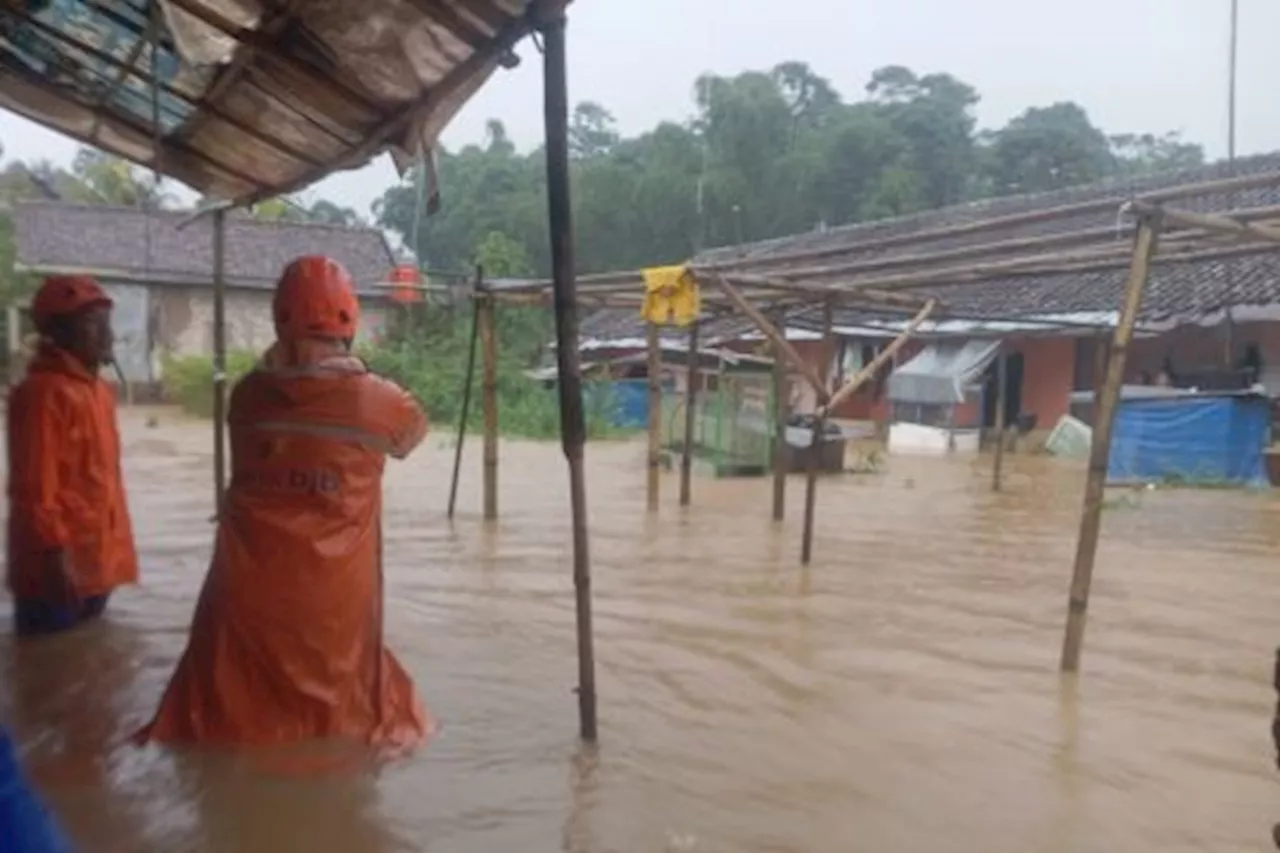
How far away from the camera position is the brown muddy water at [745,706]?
11.9 feet

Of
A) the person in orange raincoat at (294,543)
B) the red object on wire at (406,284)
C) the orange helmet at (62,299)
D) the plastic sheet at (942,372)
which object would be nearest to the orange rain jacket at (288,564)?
the person in orange raincoat at (294,543)

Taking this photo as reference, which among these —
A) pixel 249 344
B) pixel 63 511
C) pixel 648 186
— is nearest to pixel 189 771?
pixel 63 511

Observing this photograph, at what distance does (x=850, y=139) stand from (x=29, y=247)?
2176 centimetres

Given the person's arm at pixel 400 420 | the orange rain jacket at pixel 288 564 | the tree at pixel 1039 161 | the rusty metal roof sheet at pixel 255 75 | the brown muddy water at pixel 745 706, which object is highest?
the tree at pixel 1039 161

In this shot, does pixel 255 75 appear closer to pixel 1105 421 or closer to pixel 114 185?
pixel 1105 421

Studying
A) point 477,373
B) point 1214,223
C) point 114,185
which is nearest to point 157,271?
point 114,185

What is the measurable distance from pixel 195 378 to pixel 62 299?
22.0 meters

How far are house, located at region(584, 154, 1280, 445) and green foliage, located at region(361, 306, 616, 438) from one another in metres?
3.41

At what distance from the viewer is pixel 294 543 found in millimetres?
3617

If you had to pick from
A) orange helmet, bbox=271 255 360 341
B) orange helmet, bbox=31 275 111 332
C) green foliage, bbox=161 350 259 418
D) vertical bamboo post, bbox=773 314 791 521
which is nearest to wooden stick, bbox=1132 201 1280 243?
orange helmet, bbox=271 255 360 341

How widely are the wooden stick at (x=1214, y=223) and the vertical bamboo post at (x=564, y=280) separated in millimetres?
2602

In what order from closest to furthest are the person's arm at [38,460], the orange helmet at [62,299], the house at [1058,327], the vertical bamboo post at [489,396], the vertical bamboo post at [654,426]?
1. the person's arm at [38,460]
2. the orange helmet at [62,299]
3. the vertical bamboo post at [489,396]
4. the vertical bamboo post at [654,426]
5. the house at [1058,327]

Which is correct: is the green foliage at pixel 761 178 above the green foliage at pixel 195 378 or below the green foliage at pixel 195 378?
above

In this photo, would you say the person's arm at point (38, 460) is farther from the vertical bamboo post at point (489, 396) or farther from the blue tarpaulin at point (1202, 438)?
the blue tarpaulin at point (1202, 438)
